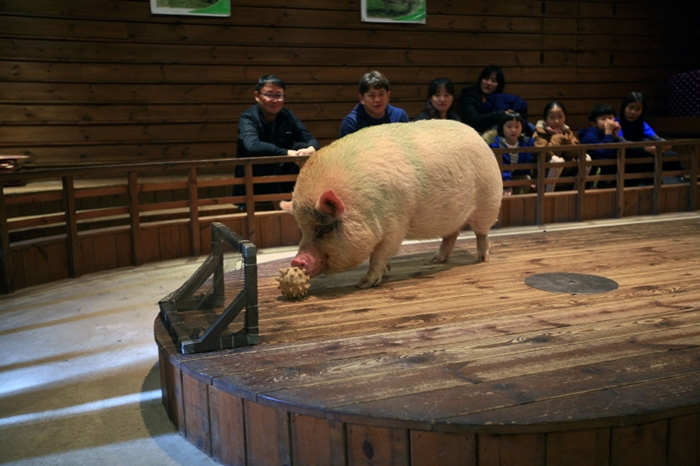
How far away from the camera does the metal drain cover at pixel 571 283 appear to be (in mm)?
3043

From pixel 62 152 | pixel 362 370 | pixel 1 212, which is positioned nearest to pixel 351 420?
pixel 362 370

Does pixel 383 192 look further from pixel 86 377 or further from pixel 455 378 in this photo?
pixel 86 377

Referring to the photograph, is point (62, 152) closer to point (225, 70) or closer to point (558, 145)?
point (225, 70)

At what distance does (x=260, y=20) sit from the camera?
662 centimetres

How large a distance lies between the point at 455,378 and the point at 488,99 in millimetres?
5296

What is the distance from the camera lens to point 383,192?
3.01 metres

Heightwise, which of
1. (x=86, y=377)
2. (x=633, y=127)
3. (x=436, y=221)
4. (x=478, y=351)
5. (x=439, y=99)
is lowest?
(x=86, y=377)

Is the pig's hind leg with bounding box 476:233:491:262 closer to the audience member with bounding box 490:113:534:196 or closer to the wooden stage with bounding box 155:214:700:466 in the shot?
the wooden stage with bounding box 155:214:700:466

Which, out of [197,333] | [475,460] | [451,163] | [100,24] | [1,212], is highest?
[100,24]

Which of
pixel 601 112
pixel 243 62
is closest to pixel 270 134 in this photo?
pixel 243 62

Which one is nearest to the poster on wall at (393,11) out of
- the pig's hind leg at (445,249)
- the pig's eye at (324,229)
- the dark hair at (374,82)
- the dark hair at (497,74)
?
the dark hair at (497,74)

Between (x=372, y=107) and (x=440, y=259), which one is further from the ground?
(x=372, y=107)

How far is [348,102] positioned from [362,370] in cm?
525

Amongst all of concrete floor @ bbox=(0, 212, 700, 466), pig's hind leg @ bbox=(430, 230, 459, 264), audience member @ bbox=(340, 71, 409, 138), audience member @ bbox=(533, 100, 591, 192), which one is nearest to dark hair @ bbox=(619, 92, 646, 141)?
audience member @ bbox=(533, 100, 591, 192)
